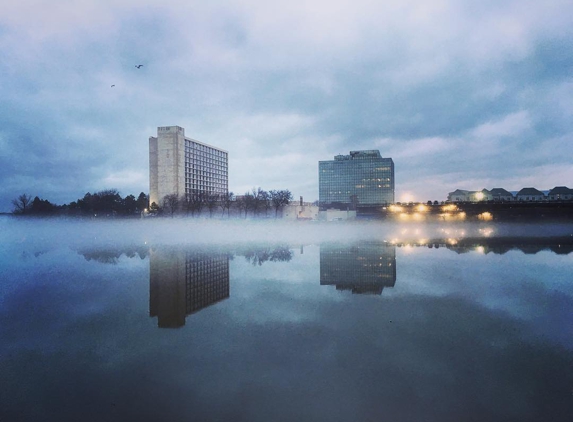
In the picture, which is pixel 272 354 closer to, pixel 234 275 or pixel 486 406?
pixel 486 406

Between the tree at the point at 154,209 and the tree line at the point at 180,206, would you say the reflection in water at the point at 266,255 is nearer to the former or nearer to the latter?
the tree line at the point at 180,206

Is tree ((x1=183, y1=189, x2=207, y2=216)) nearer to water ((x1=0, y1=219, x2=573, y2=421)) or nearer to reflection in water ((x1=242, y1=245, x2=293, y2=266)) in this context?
reflection in water ((x1=242, y1=245, x2=293, y2=266))

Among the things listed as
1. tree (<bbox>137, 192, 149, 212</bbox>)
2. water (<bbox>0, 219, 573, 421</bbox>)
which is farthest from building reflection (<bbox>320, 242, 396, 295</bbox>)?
tree (<bbox>137, 192, 149, 212</bbox>)

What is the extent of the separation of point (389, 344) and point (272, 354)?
447 centimetres

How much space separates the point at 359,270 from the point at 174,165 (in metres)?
126

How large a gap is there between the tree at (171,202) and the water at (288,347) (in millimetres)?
107374

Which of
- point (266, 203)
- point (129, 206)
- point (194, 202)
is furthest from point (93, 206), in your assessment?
point (266, 203)

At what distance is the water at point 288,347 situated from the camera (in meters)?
8.63

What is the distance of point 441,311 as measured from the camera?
647 inches

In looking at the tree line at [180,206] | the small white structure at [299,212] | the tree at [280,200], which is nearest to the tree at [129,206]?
the tree line at [180,206]

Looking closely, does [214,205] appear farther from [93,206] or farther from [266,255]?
[266,255]

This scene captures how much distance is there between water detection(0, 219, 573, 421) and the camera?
28.3 ft

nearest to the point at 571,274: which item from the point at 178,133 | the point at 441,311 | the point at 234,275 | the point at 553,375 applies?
the point at 441,311

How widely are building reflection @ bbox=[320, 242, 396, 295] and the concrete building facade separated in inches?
4530
